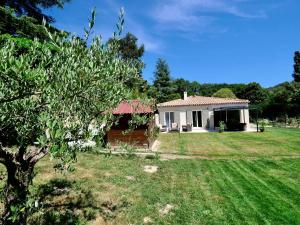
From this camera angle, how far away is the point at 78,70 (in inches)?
192

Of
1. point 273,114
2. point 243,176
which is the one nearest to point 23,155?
point 243,176

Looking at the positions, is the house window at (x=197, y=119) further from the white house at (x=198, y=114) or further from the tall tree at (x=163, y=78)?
the tall tree at (x=163, y=78)

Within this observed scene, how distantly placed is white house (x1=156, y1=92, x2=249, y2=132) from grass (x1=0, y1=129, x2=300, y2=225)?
19860mm

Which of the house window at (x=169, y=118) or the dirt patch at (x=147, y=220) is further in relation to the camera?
the house window at (x=169, y=118)

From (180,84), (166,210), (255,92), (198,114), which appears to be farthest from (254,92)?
(166,210)

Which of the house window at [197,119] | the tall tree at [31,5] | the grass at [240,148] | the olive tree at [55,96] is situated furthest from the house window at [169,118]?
the olive tree at [55,96]

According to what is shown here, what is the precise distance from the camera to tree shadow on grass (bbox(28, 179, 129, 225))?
893 cm

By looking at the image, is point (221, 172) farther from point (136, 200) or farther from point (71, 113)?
point (71, 113)

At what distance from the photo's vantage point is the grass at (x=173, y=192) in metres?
→ 9.50

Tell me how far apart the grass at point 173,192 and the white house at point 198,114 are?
19.9 m

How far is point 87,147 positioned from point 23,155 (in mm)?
1593

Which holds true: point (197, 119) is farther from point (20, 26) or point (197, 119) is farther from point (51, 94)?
point (51, 94)

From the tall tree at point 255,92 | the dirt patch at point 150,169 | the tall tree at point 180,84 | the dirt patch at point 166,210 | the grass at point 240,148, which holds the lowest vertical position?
the dirt patch at point 166,210

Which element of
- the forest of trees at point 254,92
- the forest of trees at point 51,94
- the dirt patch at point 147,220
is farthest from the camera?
the forest of trees at point 254,92
